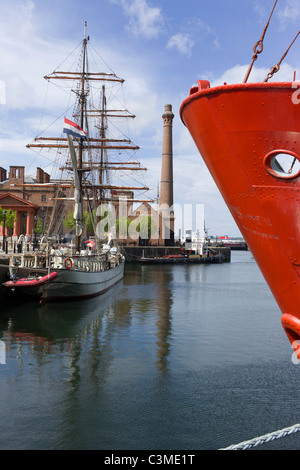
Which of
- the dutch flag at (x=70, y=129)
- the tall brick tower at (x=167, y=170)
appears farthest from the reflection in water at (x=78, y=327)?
the tall brick tower at (x=167, y=170)

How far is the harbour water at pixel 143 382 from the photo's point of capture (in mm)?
7516

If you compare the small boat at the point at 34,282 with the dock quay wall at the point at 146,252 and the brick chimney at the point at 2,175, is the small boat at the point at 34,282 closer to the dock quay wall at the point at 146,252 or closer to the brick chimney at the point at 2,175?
the dock quay wall at the point at 146,252

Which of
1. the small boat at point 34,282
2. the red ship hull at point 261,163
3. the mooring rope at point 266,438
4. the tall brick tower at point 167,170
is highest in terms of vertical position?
the tall brick tower at point 167,170

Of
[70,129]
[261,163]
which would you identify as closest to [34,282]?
[70,129]

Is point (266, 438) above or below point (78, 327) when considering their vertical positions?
above

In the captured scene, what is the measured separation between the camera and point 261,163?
574cm

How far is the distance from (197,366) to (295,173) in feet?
26.1

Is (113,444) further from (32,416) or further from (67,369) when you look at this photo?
(67,369)

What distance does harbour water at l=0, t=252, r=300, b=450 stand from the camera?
7516 millimetres

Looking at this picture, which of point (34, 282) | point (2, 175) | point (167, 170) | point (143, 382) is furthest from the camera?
point (2, 175)

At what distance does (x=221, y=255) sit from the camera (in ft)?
269

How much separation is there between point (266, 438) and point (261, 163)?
16.3ft

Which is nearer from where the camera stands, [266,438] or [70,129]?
[266,438]

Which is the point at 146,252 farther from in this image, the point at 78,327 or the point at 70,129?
the point at 78,327
